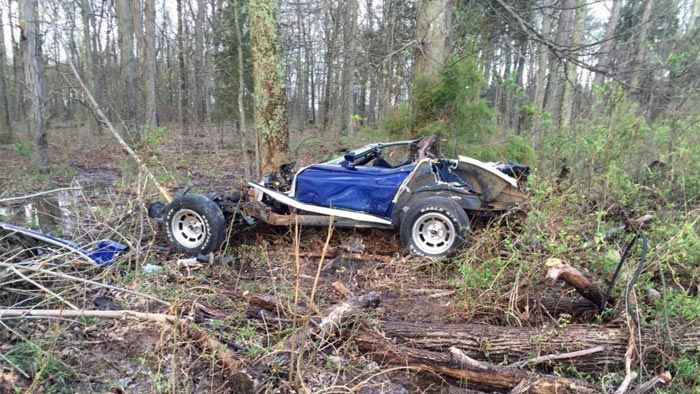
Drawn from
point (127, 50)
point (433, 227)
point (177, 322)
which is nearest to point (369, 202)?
point (433, 227)

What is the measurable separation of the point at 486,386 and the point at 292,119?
27003 millimetres

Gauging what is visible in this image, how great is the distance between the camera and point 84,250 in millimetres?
4664

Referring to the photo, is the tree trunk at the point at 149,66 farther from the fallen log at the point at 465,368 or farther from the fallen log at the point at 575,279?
the fallen log at the point at 575,279

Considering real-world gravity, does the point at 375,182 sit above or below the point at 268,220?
above

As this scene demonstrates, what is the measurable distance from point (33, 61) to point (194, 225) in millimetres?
8511

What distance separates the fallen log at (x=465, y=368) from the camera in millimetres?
2715

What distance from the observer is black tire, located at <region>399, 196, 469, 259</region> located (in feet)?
15.7

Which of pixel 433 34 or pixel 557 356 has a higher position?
pixel 433 34

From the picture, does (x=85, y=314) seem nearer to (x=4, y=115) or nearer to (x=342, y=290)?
(x=342, y=290)

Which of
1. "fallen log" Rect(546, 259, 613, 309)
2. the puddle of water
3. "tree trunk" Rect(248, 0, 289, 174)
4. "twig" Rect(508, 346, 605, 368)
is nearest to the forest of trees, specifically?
"tree trunk" Rect(248, 0, 289, 174)

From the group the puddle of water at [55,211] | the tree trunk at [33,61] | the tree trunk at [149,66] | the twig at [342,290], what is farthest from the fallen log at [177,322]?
the tree trunk at [149,66]

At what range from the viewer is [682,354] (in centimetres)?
295

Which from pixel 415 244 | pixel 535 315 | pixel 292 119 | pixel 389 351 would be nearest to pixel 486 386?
pixel 389 351

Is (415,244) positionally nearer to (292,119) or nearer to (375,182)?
(375,182)
